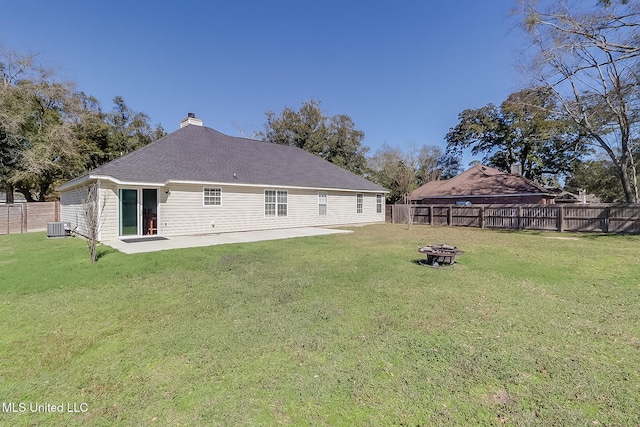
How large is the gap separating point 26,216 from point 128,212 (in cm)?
820

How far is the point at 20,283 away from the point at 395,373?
269 inches

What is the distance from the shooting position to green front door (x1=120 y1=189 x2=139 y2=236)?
37.2 ft

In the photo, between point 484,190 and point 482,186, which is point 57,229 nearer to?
point 484,190

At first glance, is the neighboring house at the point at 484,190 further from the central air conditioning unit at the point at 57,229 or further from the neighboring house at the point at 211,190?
the central air conditioning unit at the point at 57,229

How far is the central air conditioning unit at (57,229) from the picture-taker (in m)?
12.1

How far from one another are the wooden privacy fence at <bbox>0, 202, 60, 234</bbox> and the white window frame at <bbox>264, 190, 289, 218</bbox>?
11655mm

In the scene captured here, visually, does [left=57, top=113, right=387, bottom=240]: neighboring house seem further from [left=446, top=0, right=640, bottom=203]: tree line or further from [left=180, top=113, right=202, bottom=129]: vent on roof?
[left=446, top=0, right=640, bottom=203]: tree line

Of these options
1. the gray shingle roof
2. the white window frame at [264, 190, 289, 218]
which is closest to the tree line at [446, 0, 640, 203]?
the gray shingle roof

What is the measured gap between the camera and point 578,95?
696 inches

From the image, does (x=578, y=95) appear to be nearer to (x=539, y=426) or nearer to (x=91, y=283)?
(x=539, y=426)

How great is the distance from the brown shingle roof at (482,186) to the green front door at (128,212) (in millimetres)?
23387

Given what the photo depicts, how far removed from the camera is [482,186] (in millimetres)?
25062

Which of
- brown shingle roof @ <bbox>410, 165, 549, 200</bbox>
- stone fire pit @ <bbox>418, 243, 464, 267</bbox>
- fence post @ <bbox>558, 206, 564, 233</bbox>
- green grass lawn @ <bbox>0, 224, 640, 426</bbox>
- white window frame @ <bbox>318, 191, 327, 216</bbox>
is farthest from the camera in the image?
brown shingle roof @ <bbox>410, 165, 549, 200</bbox>

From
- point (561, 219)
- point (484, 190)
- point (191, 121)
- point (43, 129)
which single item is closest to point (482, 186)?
point (484, 190)
